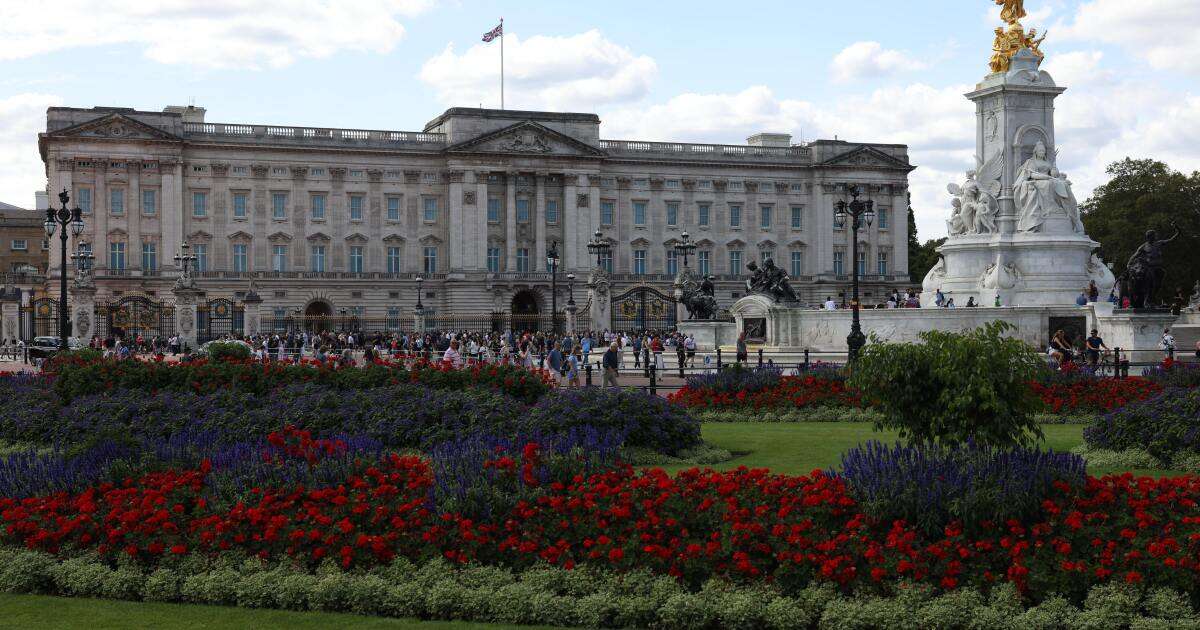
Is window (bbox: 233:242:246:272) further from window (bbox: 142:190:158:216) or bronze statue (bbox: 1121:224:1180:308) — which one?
bronze statue (bbox: 1121:224:1180:308)

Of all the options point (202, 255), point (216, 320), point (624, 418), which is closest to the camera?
point (624, 418)

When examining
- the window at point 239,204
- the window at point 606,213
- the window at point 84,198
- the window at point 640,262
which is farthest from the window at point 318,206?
the window at point 640,262

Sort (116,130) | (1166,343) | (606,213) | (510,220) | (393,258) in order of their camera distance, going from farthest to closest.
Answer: (606,213), (510,220), (393,258), (116,130), (1166,343)

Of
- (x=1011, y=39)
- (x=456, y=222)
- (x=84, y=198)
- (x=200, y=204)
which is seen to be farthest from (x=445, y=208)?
(x=1011, y=39)

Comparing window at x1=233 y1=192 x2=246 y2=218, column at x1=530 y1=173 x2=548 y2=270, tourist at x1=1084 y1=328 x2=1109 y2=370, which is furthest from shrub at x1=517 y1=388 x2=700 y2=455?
column at x1=530 y1=173 x2=548 y2=270

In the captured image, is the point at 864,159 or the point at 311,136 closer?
the point at 311,136

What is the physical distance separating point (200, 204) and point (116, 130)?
22.5 ft

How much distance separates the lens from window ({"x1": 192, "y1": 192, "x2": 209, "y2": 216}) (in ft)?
278

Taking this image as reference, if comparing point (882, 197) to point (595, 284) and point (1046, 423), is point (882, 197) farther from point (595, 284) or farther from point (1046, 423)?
point (1046, 423)

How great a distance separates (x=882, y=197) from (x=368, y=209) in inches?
1454

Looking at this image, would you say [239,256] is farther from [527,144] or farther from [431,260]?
[527,144]

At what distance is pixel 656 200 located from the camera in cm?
9381

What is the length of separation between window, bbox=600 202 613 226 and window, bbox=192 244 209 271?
2643 centimetres

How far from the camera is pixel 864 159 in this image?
314 ft
